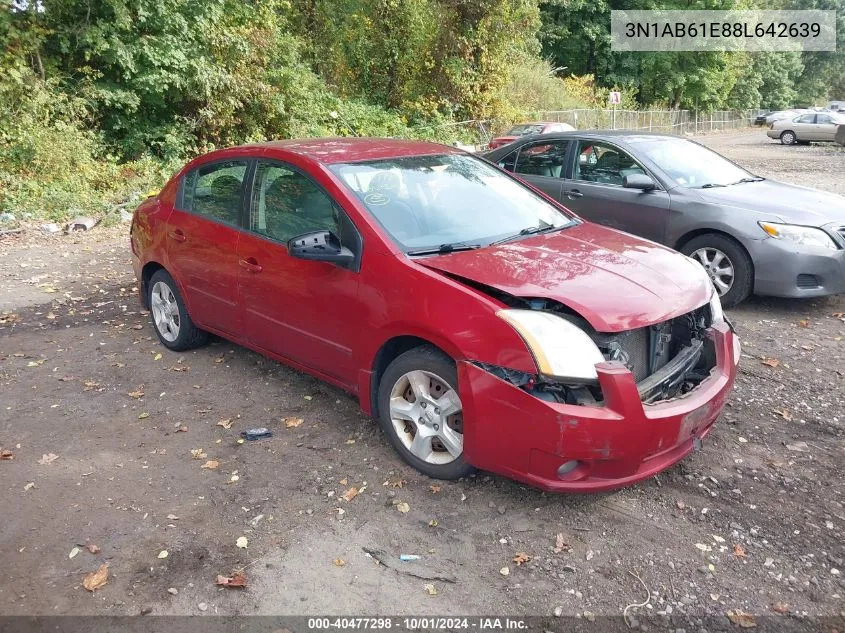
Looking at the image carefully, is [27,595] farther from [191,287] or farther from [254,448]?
[191,287]

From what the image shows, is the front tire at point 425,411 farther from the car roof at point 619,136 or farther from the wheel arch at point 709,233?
the car roof at point 619,136

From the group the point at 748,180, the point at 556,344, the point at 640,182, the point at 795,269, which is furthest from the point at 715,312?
the point at 748,180

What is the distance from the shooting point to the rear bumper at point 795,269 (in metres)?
5.93

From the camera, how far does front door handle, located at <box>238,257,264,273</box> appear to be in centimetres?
445

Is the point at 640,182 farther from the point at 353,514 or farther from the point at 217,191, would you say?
the point at 353,514

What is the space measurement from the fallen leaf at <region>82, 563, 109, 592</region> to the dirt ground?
0.12 ft

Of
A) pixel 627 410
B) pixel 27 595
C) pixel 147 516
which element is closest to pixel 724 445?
pixel 627 410

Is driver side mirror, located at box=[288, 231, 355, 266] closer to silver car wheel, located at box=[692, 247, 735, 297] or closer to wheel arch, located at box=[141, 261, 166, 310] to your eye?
wheel arch, located at box=[141, 261, 166, 310]

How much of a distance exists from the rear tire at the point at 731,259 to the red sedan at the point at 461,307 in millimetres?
2425

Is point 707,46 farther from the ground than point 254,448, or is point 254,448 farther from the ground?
point 707,46

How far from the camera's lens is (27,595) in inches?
114

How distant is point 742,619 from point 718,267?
4.34 metres

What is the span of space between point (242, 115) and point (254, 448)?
14.8m

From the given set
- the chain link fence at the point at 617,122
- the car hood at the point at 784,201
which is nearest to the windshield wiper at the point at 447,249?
the car hood at the point at 784,201
